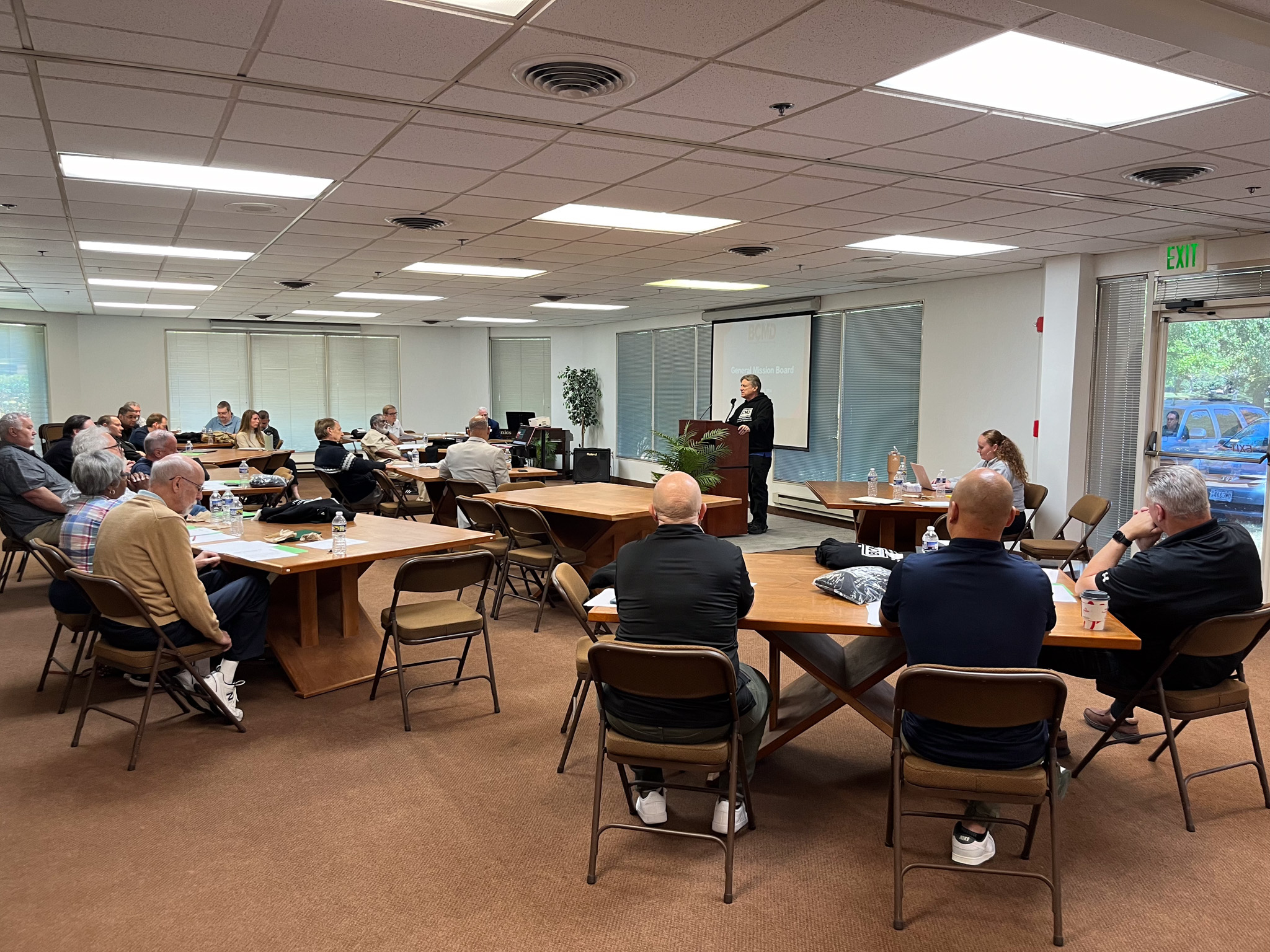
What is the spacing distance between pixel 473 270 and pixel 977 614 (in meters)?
7.16

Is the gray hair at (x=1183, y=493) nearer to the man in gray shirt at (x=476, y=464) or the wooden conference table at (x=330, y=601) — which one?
the wooden conference table at (x=330, y=601)

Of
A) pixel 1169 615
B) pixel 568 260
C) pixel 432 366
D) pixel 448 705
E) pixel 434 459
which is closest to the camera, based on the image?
pixel 1169 615

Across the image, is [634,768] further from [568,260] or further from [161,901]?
[568,260]

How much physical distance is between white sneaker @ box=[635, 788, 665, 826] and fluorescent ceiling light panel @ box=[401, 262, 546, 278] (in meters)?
6.29

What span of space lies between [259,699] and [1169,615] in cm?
431

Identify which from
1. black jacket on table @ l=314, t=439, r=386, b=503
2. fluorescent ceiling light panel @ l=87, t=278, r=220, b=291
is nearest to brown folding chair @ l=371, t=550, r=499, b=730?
black jacket on table @ l=314, t=439, r=386, b=503

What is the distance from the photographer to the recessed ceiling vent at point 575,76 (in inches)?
122

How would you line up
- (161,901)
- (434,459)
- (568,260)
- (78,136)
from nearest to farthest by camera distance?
(161,901) < (78,136) < (568,260) < (434,459)

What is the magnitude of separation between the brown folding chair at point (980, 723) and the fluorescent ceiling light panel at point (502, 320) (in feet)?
41.6

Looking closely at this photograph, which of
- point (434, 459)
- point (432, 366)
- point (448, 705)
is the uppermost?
point (432, 366)

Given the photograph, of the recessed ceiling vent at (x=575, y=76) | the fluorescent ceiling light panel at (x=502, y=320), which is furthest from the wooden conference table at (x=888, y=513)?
the fluorescent ceiling light panel at (x=502, y=320)

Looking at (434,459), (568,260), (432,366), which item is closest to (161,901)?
(568,260)

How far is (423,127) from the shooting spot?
3887 mm

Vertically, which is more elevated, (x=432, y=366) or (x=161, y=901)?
(x=432, y=366)
